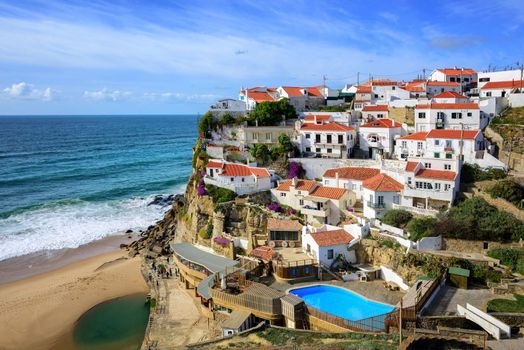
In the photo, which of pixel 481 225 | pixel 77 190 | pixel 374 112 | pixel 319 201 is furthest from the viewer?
pixel 77 190

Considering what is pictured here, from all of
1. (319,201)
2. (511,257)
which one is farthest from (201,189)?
(511,257)

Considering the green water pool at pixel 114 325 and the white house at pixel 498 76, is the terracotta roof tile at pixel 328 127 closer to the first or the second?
the white house at pixel 498 76

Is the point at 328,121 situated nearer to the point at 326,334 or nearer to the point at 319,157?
the point at 319,157

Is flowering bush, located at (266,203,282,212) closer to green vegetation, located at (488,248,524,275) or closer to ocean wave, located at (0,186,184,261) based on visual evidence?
green vegetation, located at (488,248,524,275)

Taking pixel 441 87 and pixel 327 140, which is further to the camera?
pixel 441 87

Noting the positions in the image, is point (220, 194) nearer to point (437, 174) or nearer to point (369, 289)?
point (369, 289)

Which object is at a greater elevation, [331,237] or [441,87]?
[441,87]
